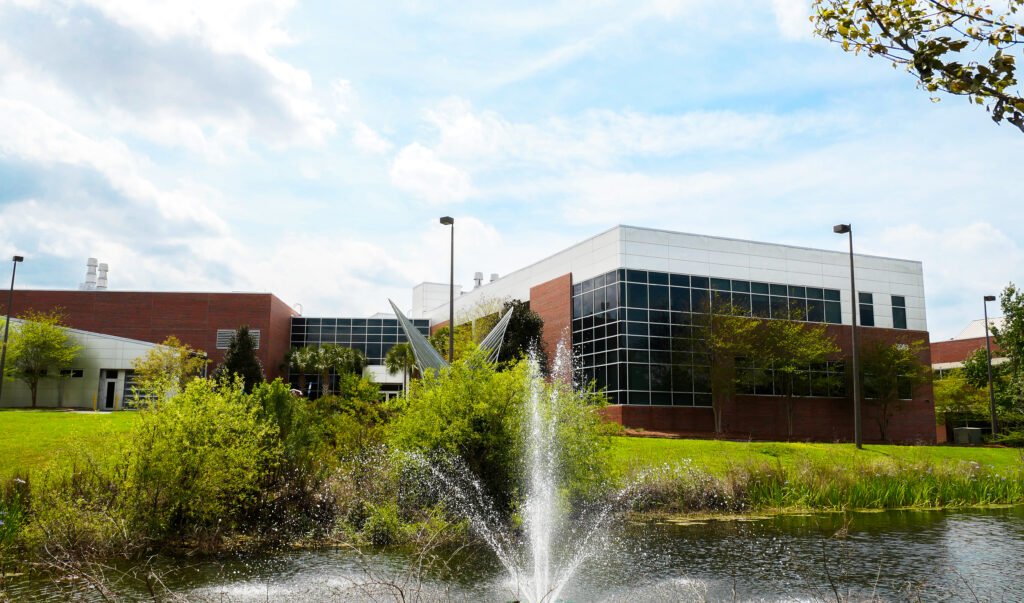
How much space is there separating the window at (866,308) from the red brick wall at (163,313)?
43.2m

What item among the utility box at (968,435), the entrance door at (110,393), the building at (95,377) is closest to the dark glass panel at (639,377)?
the utility box at (968,435)

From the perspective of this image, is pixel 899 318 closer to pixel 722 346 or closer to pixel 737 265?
pixel 737 265

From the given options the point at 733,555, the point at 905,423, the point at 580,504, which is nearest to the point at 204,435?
the point at 580,504

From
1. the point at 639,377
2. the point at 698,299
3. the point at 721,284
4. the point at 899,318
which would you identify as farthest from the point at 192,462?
the point at 899,318

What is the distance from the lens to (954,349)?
65.7 metres

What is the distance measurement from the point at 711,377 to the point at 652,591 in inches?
1264

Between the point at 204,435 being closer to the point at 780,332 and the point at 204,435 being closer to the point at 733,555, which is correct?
the point at 733,555

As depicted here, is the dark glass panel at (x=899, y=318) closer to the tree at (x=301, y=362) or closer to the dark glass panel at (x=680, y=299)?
the dark glass panel at (x=680, y=299)

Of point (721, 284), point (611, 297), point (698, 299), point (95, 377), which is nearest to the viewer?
point (611, 297)

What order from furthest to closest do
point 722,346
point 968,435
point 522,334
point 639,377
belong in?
point 968,435
point 522,334
point 639,377
point 722,346

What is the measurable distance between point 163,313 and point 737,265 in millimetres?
43448

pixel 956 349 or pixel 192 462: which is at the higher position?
pixel 956 349

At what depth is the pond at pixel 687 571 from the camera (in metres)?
9.62

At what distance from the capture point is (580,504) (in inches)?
624
